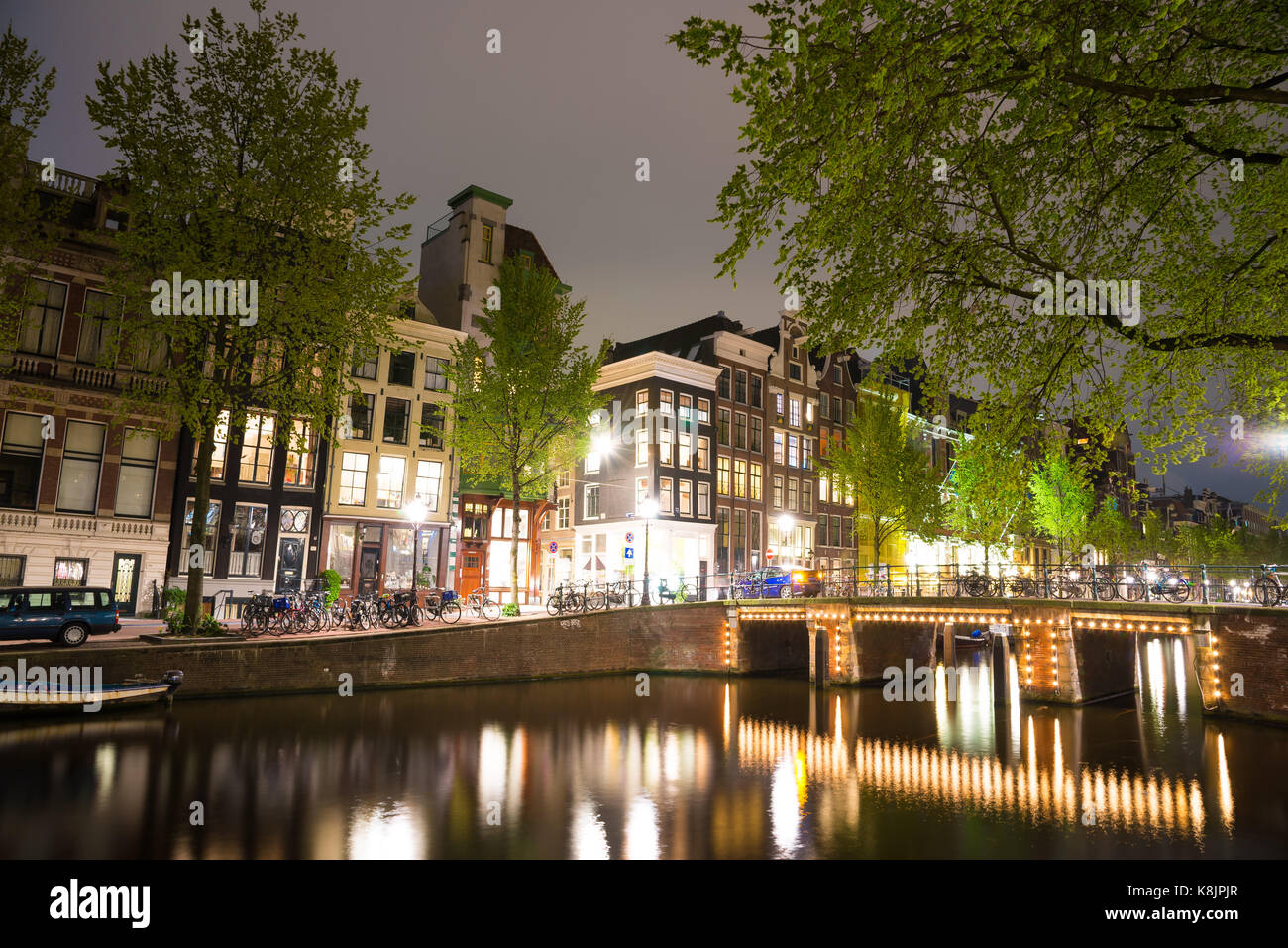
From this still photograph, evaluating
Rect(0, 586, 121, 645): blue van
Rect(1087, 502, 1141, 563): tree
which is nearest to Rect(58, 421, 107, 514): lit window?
Rect(0, 586, 121, 645): blue van

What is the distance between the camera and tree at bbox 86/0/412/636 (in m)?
21.8

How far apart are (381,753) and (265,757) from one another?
2.33 meters

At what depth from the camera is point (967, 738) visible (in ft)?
68.3

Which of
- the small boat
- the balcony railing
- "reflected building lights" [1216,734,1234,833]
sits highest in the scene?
the balcony railing

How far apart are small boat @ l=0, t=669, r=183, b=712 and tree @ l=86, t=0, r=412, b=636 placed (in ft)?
8.77

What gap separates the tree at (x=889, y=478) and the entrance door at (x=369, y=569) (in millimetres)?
27047

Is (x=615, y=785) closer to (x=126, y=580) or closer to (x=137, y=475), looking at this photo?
(x=126, y=580)

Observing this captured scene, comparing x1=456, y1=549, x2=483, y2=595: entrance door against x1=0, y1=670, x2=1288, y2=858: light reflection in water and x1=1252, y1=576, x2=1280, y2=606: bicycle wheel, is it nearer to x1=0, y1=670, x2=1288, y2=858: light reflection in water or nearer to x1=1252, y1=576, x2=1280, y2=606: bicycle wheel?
x1=0, y1=670, x2=1288, y2=858: light reflection in water

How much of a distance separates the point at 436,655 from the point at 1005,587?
2147 cm

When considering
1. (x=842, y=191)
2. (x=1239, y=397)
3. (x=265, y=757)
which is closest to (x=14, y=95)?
(x=265, y=757)

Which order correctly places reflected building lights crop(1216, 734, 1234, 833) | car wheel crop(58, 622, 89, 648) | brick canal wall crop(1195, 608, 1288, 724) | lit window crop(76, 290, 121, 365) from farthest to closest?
lit window crop(76, 290, 121, 365)
brick canal wall crop(1195, 608, 1288, 724)
car wheel crop(58, 622, 89, 648)
reflected building lights crop(1216, 734, 1234, 833)

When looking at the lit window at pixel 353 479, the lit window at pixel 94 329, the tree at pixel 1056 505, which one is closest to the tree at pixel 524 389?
the lit window at pixel 353 479

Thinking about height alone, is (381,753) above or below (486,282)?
below

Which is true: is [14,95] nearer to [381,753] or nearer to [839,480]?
[381,753]
